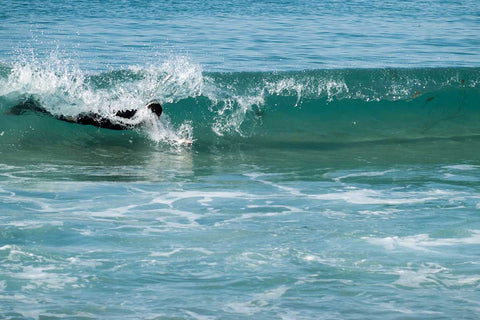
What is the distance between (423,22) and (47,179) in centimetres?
1957

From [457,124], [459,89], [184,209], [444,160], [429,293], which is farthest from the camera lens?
[459,89]

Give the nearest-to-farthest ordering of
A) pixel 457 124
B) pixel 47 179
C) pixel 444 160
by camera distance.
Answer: pixel 47 179 → pixel 444 160 → pixel 457 124

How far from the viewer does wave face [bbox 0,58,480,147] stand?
38.3ft

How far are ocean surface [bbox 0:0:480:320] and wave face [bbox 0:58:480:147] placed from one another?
4cm

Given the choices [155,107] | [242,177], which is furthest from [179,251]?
[155,107]

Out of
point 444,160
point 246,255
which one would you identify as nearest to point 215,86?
point 444,160

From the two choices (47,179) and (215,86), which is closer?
(47,179)

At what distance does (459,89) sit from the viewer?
14.4 meters

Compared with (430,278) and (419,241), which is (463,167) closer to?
(419,241)

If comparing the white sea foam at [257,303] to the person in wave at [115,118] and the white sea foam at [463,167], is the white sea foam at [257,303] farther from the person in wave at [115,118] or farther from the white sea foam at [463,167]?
the person in wave at [115,118]

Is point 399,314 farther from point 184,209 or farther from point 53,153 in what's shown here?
point 53,153

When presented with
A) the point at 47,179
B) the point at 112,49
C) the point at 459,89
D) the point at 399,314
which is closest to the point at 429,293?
the point at 399,314

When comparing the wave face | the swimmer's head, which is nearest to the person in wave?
the swimmer's head

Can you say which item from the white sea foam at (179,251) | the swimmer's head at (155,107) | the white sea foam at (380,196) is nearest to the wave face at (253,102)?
the swimmer's head at (155,107)
